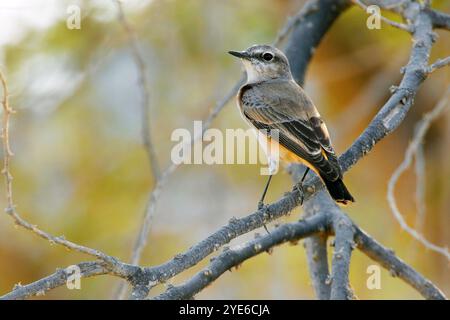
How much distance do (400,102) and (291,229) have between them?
0.96 metres

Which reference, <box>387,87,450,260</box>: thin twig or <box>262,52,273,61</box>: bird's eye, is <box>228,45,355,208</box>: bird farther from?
<box>387,87,450,260</box>: thin twig

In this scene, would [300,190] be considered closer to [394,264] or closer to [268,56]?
[394,264]

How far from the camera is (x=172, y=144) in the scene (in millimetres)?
7617

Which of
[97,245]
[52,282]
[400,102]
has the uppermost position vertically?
[97,245]

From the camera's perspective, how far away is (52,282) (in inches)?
110

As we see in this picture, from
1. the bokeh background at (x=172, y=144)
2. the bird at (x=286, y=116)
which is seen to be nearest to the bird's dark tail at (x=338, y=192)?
the bird at (x=286, y=116)

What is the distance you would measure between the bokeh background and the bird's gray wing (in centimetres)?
185

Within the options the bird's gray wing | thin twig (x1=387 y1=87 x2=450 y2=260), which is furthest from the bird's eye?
thin twig (x1=387 y1=87 x2=450 y2=260)

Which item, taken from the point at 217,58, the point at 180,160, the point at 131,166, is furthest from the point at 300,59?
the point at 131,166

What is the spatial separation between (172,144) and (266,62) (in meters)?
2.36

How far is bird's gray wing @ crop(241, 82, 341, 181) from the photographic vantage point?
4.20 m

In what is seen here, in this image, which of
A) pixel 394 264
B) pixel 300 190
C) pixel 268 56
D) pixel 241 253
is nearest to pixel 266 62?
pixel 268 56

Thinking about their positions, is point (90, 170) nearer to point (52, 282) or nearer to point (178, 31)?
point (178, 31)

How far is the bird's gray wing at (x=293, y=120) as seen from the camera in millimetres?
4203
